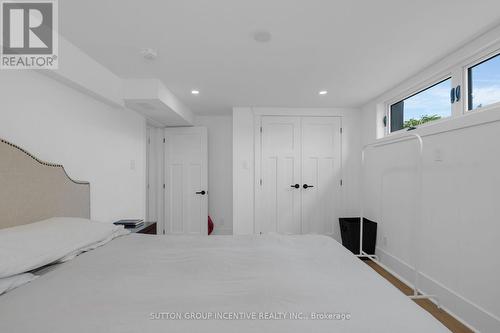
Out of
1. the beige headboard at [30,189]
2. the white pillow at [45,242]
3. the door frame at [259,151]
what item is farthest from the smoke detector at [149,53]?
the door frame at [259,151]

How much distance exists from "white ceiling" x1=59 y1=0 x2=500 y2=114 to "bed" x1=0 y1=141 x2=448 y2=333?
3.73ft

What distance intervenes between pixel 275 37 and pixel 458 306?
2700mm

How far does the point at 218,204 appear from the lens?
432 centimetres

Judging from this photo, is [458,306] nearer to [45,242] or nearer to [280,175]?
[280,175]

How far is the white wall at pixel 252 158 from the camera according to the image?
12.2 ft

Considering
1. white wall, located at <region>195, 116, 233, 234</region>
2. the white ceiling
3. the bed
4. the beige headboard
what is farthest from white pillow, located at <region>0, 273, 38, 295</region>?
white wall, located at <region>195, 116, 233, 234</region>

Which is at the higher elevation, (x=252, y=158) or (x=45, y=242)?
(x=252, y=158)

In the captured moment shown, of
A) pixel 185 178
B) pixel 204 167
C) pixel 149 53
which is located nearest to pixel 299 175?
pixel 204 167

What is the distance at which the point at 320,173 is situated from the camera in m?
3.79

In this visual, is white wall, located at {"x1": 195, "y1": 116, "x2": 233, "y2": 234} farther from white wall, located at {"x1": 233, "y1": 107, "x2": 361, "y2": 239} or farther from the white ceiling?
the white ceiling

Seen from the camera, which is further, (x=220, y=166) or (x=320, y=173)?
(x=220, y=166)

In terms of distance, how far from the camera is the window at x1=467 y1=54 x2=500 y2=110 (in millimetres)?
1799

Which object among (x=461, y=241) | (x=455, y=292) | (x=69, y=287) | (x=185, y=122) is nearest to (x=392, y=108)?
(x=461, y=241)

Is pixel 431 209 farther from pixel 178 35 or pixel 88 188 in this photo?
pixel 88 188
